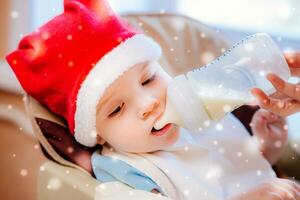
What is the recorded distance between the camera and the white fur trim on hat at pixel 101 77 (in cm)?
82

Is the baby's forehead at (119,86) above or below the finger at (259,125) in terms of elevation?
above

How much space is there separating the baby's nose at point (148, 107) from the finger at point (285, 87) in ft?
0.56

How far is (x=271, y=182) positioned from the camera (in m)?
0.78

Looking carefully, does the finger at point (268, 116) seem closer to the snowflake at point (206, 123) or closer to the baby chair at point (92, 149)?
the baby chair at point (92, 149)

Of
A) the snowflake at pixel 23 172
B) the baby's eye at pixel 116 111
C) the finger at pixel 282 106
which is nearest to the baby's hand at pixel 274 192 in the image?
the finger at pixel 282 106

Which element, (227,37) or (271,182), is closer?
(271,182)

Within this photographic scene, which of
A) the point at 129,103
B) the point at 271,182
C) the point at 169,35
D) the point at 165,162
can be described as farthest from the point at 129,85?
the point at 169,35

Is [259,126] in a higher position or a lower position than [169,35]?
lower

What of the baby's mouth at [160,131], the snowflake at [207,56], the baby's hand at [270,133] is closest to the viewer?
the baby's mouth at [160,131]

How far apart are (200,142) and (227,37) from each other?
14.7 inches

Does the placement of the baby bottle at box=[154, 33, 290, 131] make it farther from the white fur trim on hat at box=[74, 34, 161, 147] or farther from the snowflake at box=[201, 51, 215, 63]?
Result: the snowflake at box=[201, 51, 215, 63]

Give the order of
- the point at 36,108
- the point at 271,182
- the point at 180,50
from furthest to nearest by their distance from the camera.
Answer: the point at 180,50 < the point at 36,108 < the point at 271,182

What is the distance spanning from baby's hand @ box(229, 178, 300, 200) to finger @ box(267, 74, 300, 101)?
0.41ft

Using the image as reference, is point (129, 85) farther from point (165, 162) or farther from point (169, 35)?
point (169, 35)
